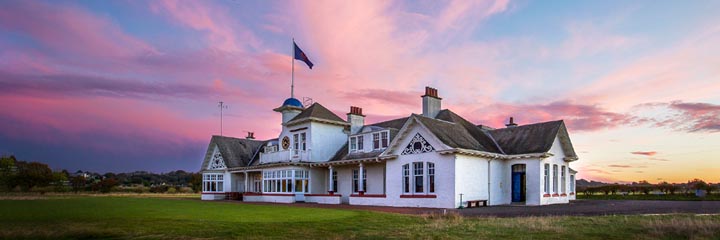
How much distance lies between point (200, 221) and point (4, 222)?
646cm

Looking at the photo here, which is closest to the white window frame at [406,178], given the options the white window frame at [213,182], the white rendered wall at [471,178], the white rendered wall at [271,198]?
the white rendered wall at [471,178]

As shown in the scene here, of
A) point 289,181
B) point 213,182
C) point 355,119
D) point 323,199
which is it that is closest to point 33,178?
point 213,182

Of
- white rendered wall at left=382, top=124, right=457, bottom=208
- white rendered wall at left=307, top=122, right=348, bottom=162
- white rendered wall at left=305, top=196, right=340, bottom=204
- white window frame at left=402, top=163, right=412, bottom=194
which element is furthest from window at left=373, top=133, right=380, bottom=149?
white rendered wall at left=307, top=122, right=348, bottom=162

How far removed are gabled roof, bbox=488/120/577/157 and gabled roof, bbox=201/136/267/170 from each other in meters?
23.1

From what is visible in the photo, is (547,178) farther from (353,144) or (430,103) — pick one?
(353,144)

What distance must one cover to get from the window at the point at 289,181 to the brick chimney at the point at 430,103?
392 inches

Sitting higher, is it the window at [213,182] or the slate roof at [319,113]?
the slate roof at [319,113]

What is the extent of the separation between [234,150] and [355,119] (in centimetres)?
1430

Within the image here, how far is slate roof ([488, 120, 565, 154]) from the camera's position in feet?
94.5

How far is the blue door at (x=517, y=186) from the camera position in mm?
30016

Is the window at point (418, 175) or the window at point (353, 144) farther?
the window at point (353, 144)

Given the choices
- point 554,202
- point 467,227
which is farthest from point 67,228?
point 554,202

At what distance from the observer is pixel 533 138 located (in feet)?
97.9

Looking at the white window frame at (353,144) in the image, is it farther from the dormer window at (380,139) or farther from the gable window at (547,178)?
the gable window at (547,178)
